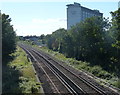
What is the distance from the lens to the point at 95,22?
4112 cm

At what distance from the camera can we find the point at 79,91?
54.2ft

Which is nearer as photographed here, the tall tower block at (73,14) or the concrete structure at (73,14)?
the concrete structure at (73,14)

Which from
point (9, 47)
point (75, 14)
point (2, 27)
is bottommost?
point (9, 47)

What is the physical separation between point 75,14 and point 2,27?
4018 inches

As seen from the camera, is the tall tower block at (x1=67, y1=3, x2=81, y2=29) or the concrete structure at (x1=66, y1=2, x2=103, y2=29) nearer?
the concrete structure at (x1=66, y1=2, x2=103, y2=29)

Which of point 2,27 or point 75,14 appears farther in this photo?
point 75,14

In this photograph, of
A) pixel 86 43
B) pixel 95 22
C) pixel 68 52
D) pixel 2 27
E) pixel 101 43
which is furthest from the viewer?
pixel 68 52

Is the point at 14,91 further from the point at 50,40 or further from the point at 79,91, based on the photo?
the point at 50,40

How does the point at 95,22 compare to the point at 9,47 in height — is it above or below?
above

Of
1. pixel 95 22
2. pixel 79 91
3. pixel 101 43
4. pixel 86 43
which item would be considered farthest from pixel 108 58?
pixel 79 91

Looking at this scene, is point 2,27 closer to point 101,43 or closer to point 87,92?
point 87,92

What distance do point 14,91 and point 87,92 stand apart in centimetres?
→ 551

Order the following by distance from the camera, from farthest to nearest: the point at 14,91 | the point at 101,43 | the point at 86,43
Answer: the point at 86,43, the point at 101,43, the point at 14,91

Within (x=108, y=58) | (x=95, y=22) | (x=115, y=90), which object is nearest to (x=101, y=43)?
(x=108, y=58)
